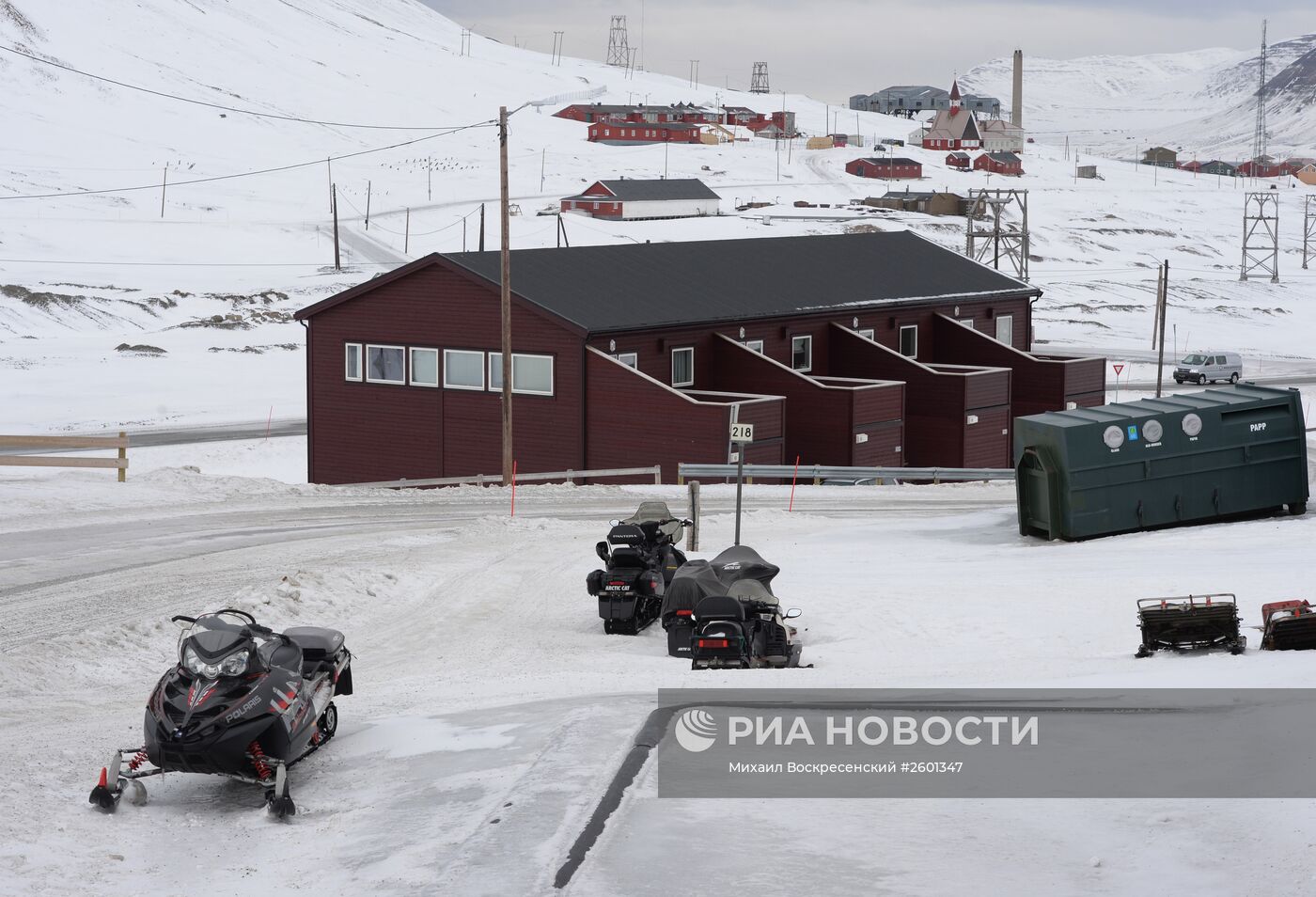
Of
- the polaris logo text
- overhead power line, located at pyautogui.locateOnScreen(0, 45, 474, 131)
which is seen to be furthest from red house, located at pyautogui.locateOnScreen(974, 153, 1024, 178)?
the polaris logo text

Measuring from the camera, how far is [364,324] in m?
39.2

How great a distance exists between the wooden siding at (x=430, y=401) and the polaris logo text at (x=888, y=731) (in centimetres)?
2423

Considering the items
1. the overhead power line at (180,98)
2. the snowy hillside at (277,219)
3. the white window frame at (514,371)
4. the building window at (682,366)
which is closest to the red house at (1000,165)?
the snowy hillside at (277,219)

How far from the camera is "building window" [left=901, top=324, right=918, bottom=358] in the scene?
45.7 meters

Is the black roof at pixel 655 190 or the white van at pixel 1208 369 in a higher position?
the black roof at pixel 655 190

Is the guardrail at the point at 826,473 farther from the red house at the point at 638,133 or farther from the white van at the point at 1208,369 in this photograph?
the red house at the point at 638,133

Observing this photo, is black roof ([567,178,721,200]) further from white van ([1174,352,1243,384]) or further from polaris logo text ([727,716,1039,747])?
Result: polaris logo text ([727,716,1039,747])

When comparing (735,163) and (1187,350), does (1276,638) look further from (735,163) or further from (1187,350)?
(735,163)

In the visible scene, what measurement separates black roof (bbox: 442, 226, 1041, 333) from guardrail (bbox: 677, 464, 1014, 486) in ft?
18.4

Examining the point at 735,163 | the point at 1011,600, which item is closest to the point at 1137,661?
the point at 1011,600

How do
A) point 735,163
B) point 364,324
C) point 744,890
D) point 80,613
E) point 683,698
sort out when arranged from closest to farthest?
point 744,890 → point 683,698 → point 80,613 → point 364,324 → point 735,163

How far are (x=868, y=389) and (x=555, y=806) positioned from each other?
27.6m

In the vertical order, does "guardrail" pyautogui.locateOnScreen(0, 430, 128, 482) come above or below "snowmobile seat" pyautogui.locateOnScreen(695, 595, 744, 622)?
above

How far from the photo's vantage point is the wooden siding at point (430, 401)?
35812 mm
